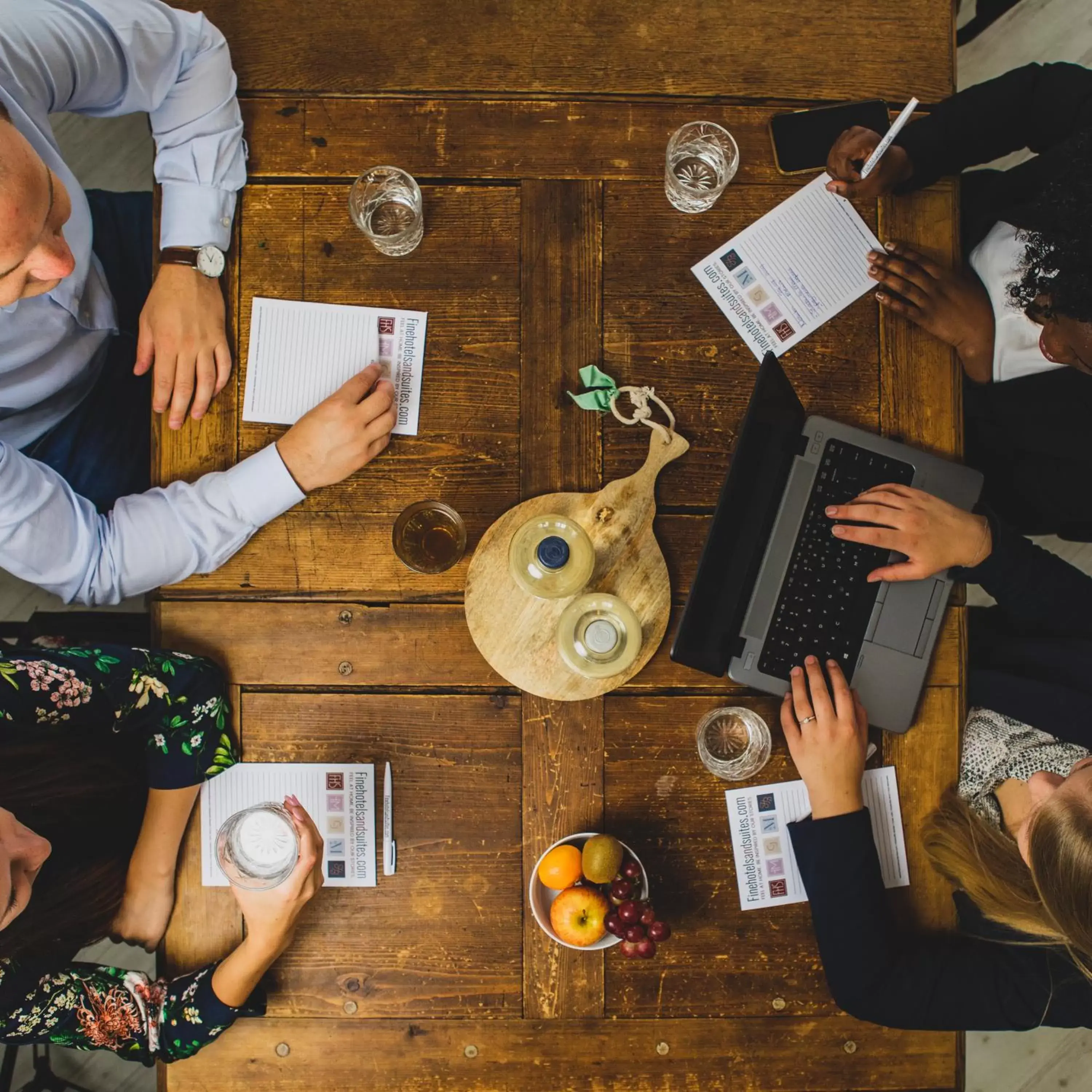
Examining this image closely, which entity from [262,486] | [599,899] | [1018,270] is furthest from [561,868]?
[1018,270]

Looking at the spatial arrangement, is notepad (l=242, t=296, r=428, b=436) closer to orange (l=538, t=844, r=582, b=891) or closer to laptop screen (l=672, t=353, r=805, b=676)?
laptop screen (l=672, t=353, r=805, b=676)

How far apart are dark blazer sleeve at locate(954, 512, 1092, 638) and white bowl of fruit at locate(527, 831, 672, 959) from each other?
783mm

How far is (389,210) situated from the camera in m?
1.47

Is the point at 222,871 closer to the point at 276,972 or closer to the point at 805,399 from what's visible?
the point at 276,972

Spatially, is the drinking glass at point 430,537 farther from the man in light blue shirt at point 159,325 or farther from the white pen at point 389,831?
the white pen at point 389,831

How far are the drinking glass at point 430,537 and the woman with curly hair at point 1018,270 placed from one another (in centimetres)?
86

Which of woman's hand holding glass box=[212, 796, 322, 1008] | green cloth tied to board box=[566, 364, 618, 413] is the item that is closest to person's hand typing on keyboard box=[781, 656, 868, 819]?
green cloth tied to board box=[566, 364, 618, 413]

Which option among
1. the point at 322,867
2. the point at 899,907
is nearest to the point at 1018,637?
the point at 899,907

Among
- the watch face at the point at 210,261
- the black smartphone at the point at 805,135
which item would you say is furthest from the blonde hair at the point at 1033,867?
the watch face at the point at 210,261

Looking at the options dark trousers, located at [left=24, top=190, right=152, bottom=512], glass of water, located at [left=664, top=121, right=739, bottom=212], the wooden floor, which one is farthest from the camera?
the wooden floor

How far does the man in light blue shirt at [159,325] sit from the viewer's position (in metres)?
1.34

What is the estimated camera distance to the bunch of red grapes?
1.30 meters

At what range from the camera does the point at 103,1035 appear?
1.38m

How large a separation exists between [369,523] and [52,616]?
33.0 inches
